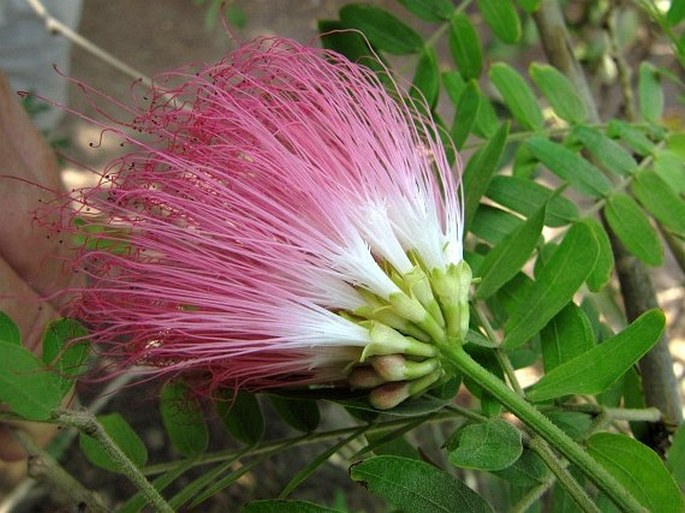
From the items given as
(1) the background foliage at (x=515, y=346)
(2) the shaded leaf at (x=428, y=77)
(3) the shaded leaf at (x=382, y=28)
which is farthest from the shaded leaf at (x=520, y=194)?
(3) the shaded leaf at (x=382, y=28)

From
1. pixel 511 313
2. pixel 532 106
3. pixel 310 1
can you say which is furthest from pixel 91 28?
pixel 511 313

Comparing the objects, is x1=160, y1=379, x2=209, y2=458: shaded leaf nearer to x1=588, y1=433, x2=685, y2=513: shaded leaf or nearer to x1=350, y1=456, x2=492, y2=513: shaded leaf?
x1=350, y1=456, x2=492, y2=513: shaded leaf

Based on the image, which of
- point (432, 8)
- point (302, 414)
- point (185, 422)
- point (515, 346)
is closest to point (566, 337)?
point (515, 346)

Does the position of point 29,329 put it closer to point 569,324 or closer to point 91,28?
point 569,324

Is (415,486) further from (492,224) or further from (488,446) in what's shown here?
(492,224)

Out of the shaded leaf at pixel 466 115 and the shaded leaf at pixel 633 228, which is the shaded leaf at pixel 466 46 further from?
the shaded leaf at pixel 633 228

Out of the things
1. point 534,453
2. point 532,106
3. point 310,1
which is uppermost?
point 310,1
